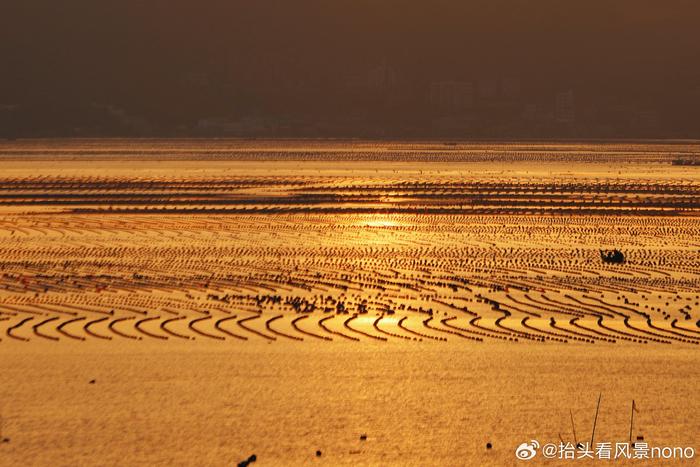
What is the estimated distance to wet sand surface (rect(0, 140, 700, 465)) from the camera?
2166 centimetres

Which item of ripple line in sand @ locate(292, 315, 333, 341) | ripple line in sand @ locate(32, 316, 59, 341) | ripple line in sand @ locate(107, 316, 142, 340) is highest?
ripple line in sand @ locate(292, 315, 333, 341)

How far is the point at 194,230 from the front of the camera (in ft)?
170

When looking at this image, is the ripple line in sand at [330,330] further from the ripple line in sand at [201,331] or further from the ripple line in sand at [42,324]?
the ripple line in sand at [42,324]

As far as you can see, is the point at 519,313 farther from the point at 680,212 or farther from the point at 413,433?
the point at 680,212

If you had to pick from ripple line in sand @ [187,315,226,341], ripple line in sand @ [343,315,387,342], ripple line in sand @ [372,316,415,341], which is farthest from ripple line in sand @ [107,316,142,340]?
ripple line in sand @ [372,316,415,341]

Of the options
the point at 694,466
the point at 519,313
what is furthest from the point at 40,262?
the point at 694,466

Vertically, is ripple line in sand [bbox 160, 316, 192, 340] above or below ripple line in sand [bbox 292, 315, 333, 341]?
below

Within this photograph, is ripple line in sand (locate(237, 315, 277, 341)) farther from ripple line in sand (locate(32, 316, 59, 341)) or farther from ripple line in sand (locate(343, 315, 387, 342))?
ripple line in sand (locate(32, 316, 59, 341))

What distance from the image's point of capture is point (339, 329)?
98.4 feet

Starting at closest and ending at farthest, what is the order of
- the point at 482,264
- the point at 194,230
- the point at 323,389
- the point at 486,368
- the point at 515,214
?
the point at 323,389
the point at 486,368
the point at 482,264
the point at 194,230
the point at 515,214

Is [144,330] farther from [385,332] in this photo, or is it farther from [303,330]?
[385,332]

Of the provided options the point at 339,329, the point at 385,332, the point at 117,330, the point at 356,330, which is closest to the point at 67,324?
the point at 117,330

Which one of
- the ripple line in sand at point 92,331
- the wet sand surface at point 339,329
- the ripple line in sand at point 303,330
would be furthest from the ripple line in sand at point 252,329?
the ripple line in sand at point 92,331

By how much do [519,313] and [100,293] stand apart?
38.8 feet
